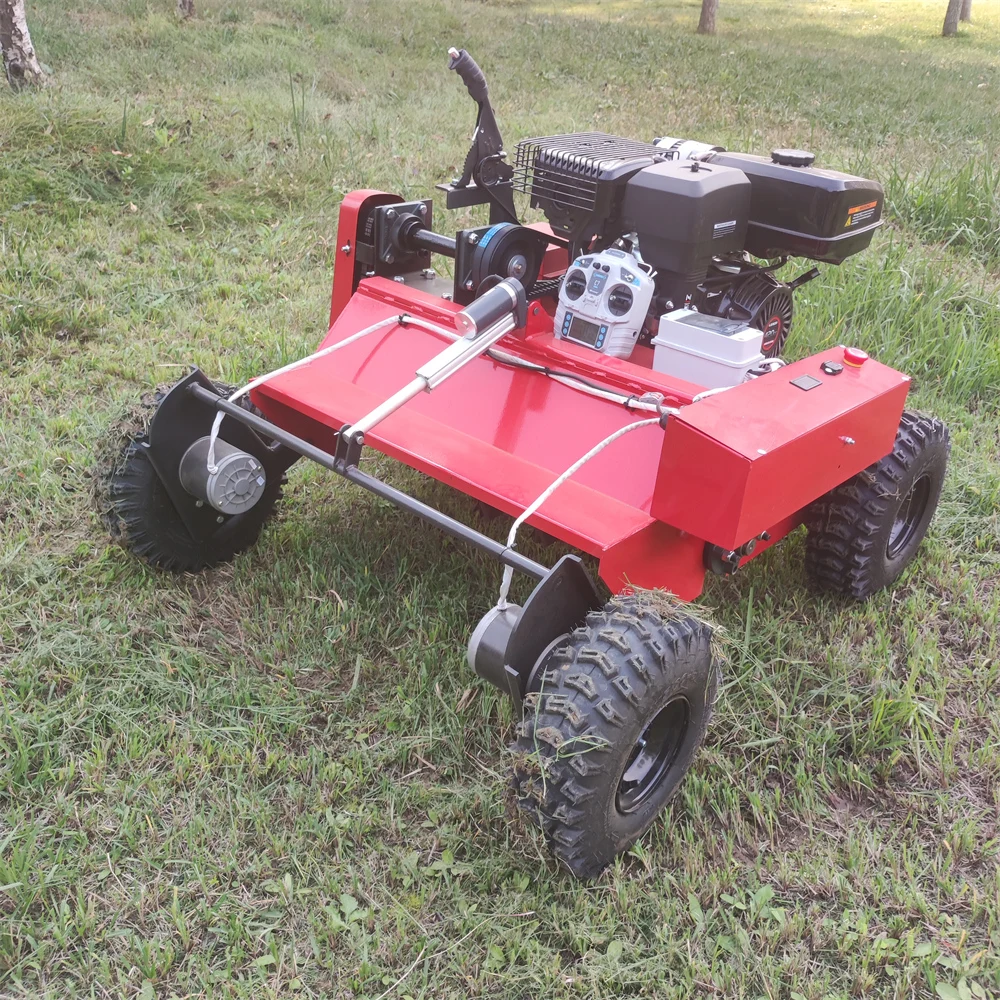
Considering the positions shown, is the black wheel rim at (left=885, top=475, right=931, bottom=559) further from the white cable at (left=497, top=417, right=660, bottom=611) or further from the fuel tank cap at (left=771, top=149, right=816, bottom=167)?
the white cable at (left=497, top=417, right=660, bottom=611)

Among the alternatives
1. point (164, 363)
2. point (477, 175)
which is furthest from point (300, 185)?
point (477, 175)

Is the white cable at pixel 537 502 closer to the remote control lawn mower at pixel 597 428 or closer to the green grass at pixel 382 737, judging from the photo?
the remote control lawn mower at pixel 597 428

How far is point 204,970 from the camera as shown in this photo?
1.83m

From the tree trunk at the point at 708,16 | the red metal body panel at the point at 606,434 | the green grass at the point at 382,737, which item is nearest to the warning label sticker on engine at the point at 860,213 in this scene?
the red metal body panel at the point at 606,434

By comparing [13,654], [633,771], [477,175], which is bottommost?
[13,654]

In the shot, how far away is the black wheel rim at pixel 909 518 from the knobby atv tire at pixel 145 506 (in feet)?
6.21

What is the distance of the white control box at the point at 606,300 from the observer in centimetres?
263

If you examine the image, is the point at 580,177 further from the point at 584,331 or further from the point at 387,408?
the point at 387,408

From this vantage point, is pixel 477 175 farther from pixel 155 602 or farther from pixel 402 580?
pixel 155 602

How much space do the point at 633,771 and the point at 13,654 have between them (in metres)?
1.63

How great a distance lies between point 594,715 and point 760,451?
0.64 meters

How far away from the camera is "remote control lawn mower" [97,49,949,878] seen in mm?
1942

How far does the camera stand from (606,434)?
8.06 ft

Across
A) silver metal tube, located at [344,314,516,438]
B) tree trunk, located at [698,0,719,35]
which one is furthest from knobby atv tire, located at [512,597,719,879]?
tree trunk, located at [698,0,719,35]
